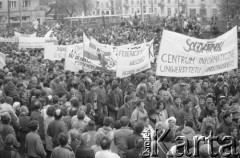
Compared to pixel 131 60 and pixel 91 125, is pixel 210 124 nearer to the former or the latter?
pixel 91 125

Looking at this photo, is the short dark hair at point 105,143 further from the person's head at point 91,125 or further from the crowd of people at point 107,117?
the person's head at point 91,125

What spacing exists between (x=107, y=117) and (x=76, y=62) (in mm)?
9474

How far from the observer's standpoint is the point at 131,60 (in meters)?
18.0

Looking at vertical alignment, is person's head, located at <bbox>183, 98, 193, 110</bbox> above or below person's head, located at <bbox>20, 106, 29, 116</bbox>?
below

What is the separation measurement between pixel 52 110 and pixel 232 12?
38394 mm

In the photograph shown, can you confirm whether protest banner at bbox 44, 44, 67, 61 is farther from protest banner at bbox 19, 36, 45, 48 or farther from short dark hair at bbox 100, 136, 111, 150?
short dark hair at bbox 100, 136, 111, 150

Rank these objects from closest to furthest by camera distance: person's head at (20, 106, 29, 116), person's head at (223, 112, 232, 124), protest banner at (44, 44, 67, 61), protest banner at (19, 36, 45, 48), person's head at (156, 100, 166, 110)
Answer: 1. person's head at (223, 112, 232, 124)
2. person's head at (20, 106, 29, 116)
3. person's head at (156, 100, 166, 110)
4. protest banner at (44, 44, 67, 61)
5. protest banner at (19, 36, 45, 48)

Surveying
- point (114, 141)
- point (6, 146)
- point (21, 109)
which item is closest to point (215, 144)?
point (114, 141)

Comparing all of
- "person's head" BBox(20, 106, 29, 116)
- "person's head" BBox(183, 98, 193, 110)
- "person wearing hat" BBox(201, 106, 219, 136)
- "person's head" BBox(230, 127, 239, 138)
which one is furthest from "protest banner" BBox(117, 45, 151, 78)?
"person's head" BBox(230, 127, 239, 138)

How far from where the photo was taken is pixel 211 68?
14805 mm

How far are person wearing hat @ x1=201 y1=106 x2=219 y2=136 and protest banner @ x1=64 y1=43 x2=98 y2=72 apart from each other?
27.7 feet

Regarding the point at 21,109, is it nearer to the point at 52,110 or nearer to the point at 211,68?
the point at 52,110

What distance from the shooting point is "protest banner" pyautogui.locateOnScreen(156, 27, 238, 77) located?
48.2 feet

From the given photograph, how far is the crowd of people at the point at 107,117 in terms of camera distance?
10.0 metres
